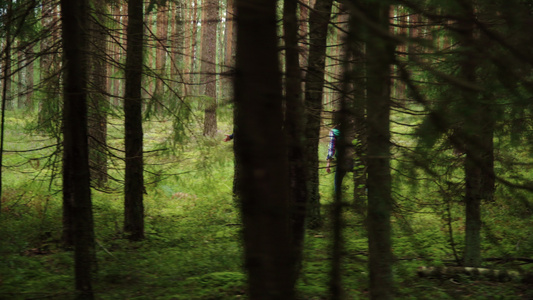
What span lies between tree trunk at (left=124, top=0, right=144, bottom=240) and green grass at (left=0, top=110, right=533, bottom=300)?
1.18 ft

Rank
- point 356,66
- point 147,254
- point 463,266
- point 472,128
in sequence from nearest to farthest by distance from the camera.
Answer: point 472,128, point 356,66, point 463,266, point 147,254

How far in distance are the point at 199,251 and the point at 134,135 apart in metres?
2.81

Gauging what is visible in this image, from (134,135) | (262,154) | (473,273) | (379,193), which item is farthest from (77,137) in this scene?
(473,273)

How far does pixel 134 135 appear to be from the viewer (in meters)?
9.63

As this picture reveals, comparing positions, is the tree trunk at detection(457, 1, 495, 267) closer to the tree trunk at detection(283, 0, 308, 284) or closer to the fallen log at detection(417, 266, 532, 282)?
the fallen log at detection(417, 266, 532, 282)

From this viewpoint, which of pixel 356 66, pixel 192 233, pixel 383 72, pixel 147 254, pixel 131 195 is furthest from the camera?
pixel 192 233

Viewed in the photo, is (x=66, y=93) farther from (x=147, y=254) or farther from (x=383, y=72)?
(x=147, y=254)

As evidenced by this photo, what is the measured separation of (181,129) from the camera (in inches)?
360

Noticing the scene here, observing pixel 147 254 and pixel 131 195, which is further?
pixel 131 195

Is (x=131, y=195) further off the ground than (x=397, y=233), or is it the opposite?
(x=131, y=195)

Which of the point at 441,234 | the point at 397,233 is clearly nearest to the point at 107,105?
the point at 397,233

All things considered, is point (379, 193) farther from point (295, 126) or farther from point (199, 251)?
point (199, 251)

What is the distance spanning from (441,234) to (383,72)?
290 inches

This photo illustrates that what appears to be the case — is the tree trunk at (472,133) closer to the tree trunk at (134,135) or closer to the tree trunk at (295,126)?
the tree trunk at (295,126)
